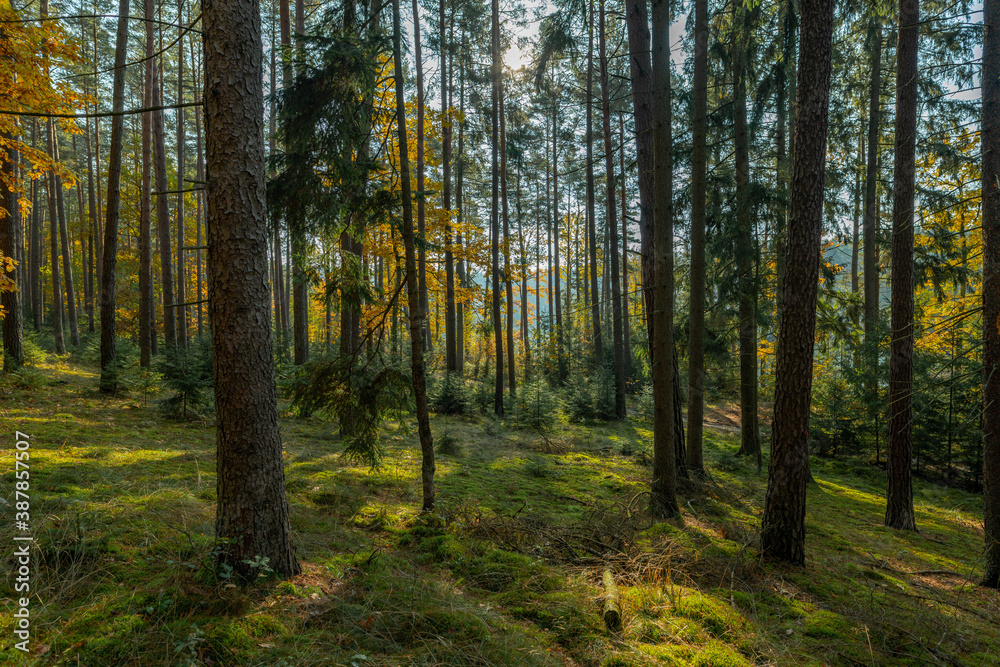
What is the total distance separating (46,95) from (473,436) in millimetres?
9446

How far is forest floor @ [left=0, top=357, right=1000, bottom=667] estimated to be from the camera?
272cm

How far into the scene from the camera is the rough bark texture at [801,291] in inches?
183

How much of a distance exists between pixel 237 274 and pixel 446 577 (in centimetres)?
295

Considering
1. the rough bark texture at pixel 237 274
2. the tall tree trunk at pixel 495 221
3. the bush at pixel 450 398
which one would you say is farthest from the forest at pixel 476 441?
the bush at pixel 450 398

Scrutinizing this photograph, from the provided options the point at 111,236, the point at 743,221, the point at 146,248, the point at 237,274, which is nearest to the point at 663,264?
the point at 237,274

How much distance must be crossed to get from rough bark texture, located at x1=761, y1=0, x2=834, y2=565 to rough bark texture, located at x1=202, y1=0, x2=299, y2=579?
15.9 ft

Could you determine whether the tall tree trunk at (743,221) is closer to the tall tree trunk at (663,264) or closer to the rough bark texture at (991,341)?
the rough bark texture at (991,341)

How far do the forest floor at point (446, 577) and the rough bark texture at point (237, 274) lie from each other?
0.48 meters

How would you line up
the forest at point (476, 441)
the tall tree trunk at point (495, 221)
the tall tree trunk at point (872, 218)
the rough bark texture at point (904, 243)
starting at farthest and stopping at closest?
the tall tree trunk at point (495, 221) → the tall tree trunk at point (872, 218) → the rough bark texture at point (904, 243) → the forest at point (476, 441)

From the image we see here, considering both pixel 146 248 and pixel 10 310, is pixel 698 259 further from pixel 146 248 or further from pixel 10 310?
pixel 10 310

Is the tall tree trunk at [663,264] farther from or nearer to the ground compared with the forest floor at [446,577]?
farther from the ground

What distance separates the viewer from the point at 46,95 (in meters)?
6.41

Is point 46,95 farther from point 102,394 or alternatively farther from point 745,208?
point 745,208

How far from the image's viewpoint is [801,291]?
4.68m
